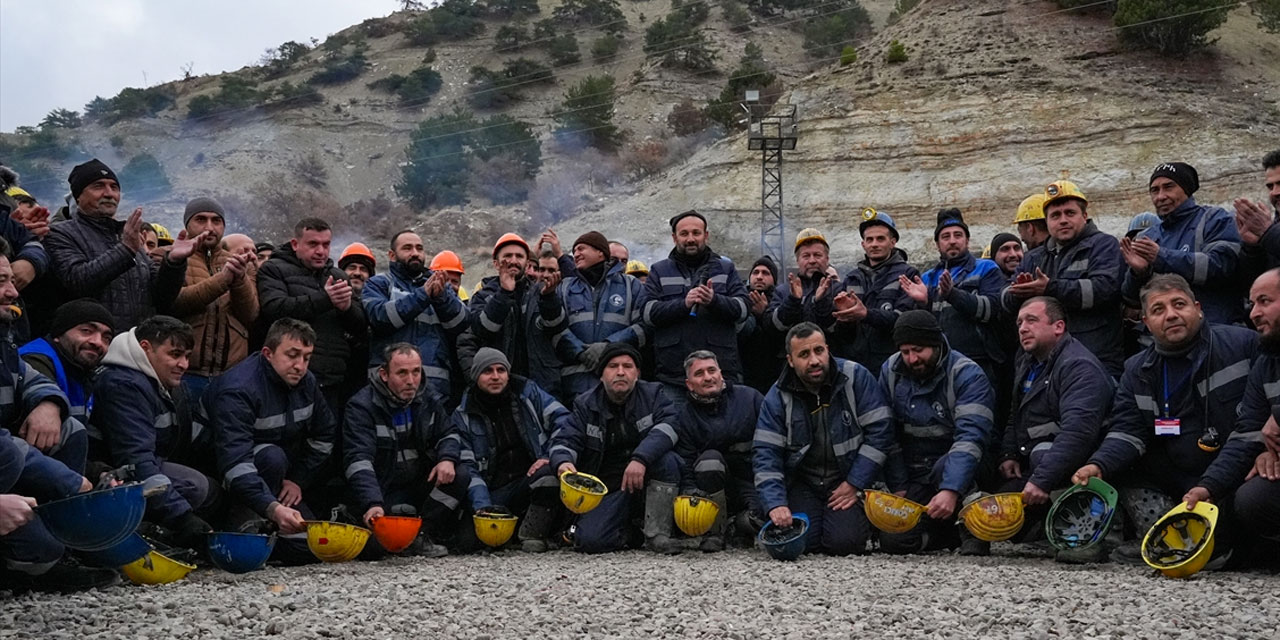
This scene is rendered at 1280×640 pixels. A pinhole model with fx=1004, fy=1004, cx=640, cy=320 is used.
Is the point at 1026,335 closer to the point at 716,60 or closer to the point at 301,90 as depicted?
the point at 716,60

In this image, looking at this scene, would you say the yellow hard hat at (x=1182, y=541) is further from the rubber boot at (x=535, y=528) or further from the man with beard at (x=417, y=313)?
the man with beard at (x=417, y=313)

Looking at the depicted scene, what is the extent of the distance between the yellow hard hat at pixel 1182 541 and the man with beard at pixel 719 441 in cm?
285

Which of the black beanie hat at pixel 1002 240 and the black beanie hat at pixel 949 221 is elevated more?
the black beanie hat at pixel 949 221

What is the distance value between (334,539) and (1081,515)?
485 cm

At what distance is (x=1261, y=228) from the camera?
6727 mm

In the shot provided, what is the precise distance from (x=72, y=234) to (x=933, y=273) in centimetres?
707

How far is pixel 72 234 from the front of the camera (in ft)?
22.8

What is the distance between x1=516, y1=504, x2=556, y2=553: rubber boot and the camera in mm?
7898

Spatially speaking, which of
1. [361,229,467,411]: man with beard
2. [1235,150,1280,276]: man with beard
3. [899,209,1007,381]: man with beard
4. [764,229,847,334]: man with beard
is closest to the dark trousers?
[361,229,467,411]: man with beard

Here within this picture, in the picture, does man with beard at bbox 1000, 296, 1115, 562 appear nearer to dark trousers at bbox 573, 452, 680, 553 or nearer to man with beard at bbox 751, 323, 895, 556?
man with beard at bbox 751, 323, 895, 556

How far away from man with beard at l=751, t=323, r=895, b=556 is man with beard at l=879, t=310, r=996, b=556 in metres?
0.17

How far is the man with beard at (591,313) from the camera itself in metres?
8.86

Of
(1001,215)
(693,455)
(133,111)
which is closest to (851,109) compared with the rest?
(1001,215)

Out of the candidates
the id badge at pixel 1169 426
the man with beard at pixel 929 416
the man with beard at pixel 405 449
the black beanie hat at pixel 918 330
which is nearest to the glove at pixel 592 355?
the man with beard at pixel 405 449
